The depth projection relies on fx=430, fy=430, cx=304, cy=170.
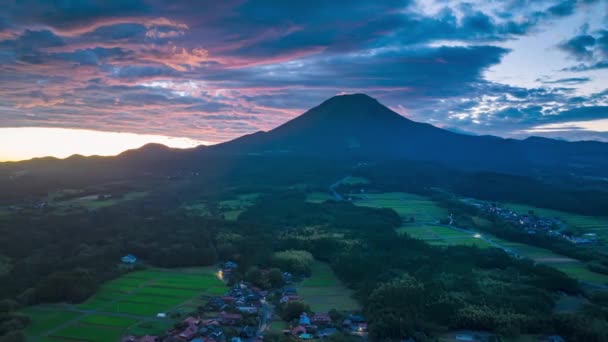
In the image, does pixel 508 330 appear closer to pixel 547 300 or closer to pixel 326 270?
pixel 547 300

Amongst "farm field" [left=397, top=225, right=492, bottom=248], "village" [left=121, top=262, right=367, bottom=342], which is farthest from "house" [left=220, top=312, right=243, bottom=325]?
"farm field" [left=397, top=225, right=492, bottom=248]

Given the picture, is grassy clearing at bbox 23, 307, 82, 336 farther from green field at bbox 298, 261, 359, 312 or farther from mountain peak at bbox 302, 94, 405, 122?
mountain peak at bbox 302, 94, 405, 122

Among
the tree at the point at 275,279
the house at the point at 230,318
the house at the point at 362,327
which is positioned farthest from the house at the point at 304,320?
the tree at the point at 275,279

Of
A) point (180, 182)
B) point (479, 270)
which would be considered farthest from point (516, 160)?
point (479, 270)

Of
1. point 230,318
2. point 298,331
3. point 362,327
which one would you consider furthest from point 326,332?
point 230,318

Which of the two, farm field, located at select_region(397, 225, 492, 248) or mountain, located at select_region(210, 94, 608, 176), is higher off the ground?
mountain, located at select_region(210, 94, 608, 176)

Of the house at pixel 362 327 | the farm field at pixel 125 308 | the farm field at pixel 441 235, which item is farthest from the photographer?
the farm field at pixel 441 235

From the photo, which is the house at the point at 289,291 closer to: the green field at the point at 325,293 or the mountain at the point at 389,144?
the green field at the point at 325,293

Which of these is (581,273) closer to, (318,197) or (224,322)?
(224,322)
